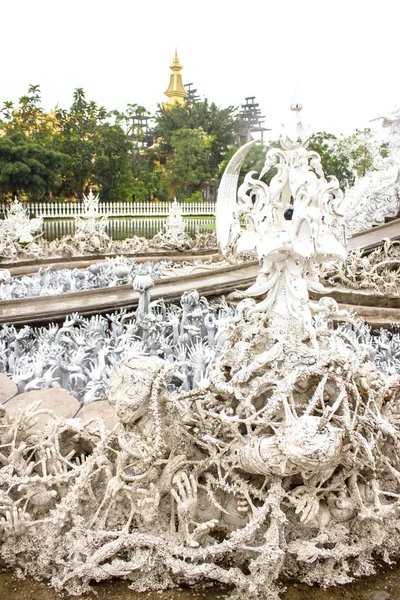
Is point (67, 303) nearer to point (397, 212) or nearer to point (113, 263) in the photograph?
point (113, 263)

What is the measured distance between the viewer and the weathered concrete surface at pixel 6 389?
4250mm

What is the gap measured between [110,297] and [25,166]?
1854 cm

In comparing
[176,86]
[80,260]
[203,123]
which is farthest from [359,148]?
[80,260]

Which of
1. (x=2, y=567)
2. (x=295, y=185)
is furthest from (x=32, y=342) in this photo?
(x=295, y=185)

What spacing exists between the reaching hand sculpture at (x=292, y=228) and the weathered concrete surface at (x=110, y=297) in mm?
3799

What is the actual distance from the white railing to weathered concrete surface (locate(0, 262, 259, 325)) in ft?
57.6

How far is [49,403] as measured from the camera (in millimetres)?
4086

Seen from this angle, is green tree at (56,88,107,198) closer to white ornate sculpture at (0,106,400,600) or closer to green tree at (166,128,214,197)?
green tree at (166,128,214,197)

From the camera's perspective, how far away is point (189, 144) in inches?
1332

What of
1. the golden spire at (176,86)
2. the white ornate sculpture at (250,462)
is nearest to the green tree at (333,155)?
the golden spire at (176,86)

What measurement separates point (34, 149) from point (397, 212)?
1766cm

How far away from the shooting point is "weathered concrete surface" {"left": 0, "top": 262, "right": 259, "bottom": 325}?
6512 mm

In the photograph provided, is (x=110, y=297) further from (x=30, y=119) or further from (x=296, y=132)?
(x=30, y=119)

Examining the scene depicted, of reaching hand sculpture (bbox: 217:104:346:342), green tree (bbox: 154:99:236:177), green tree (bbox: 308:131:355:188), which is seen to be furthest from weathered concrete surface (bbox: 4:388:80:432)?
green tree (bbox: 154:99:236:177)
